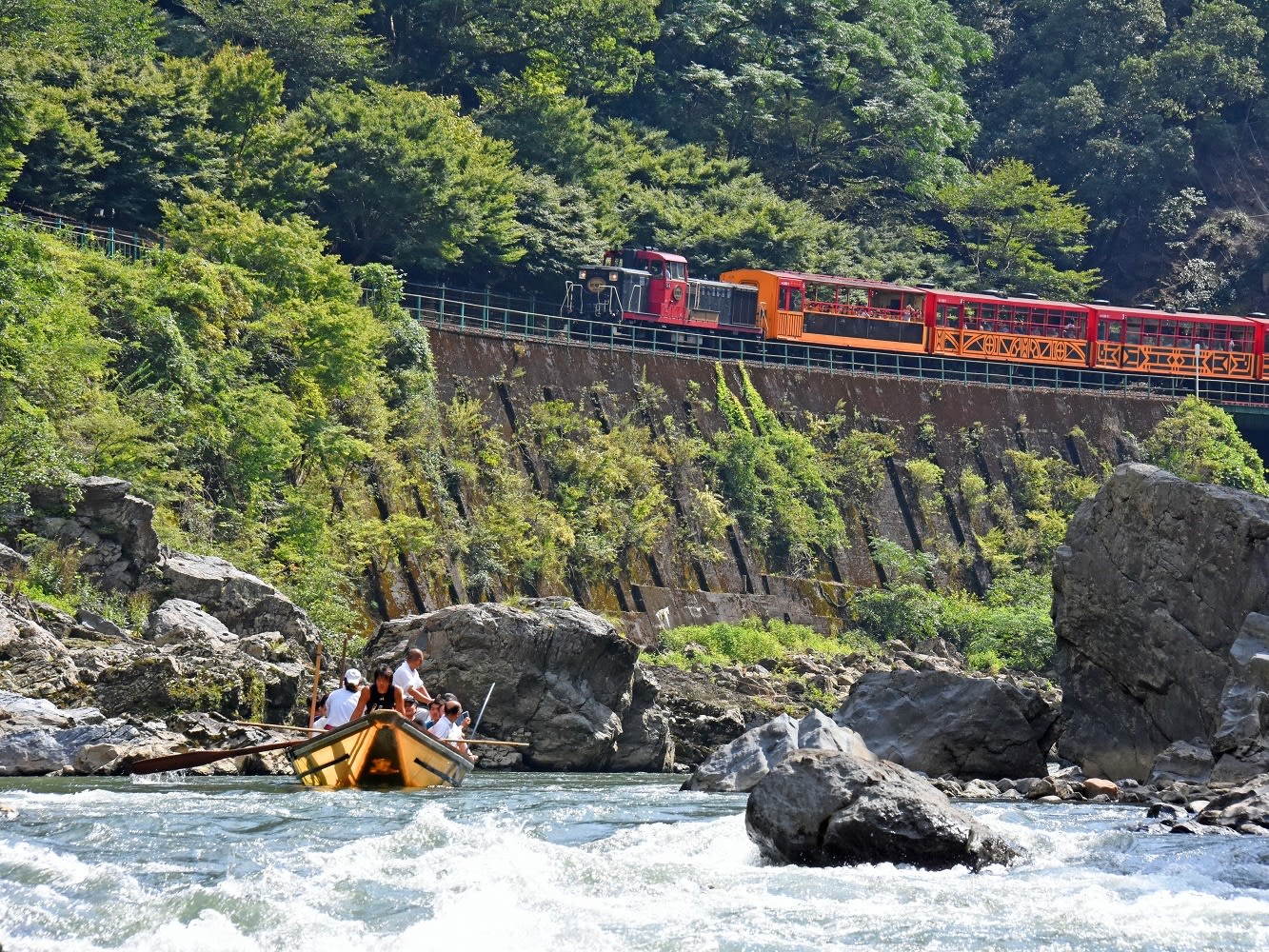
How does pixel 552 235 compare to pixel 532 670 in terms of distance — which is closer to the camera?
pixel 532 670

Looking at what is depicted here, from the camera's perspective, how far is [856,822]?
658 inches

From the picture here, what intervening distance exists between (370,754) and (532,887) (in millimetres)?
7221

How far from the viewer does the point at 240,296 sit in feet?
130

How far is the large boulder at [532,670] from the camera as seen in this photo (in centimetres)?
3005

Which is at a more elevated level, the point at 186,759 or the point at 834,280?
the point at 834,280

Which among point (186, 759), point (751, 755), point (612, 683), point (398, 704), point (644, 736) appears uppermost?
point (398, 704)

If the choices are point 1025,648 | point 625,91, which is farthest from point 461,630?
point 625,91

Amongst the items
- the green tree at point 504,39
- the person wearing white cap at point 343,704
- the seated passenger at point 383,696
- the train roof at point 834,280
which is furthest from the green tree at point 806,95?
the seated passenger at point 383,696

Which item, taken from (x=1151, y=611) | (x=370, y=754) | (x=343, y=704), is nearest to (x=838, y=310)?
(x=1151, y=611)

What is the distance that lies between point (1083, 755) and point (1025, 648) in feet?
63.7

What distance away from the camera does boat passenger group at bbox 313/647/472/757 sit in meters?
22.0

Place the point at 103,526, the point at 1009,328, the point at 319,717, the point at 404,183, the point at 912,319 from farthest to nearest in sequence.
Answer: the point at 1009,328
the point at 912,319
the point at 404,183
the point at 103,526
the point at 319,717

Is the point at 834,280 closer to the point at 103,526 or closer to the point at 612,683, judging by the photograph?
the point at 612,683

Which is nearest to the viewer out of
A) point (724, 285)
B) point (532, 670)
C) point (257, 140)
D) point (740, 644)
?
point (532, 670)
